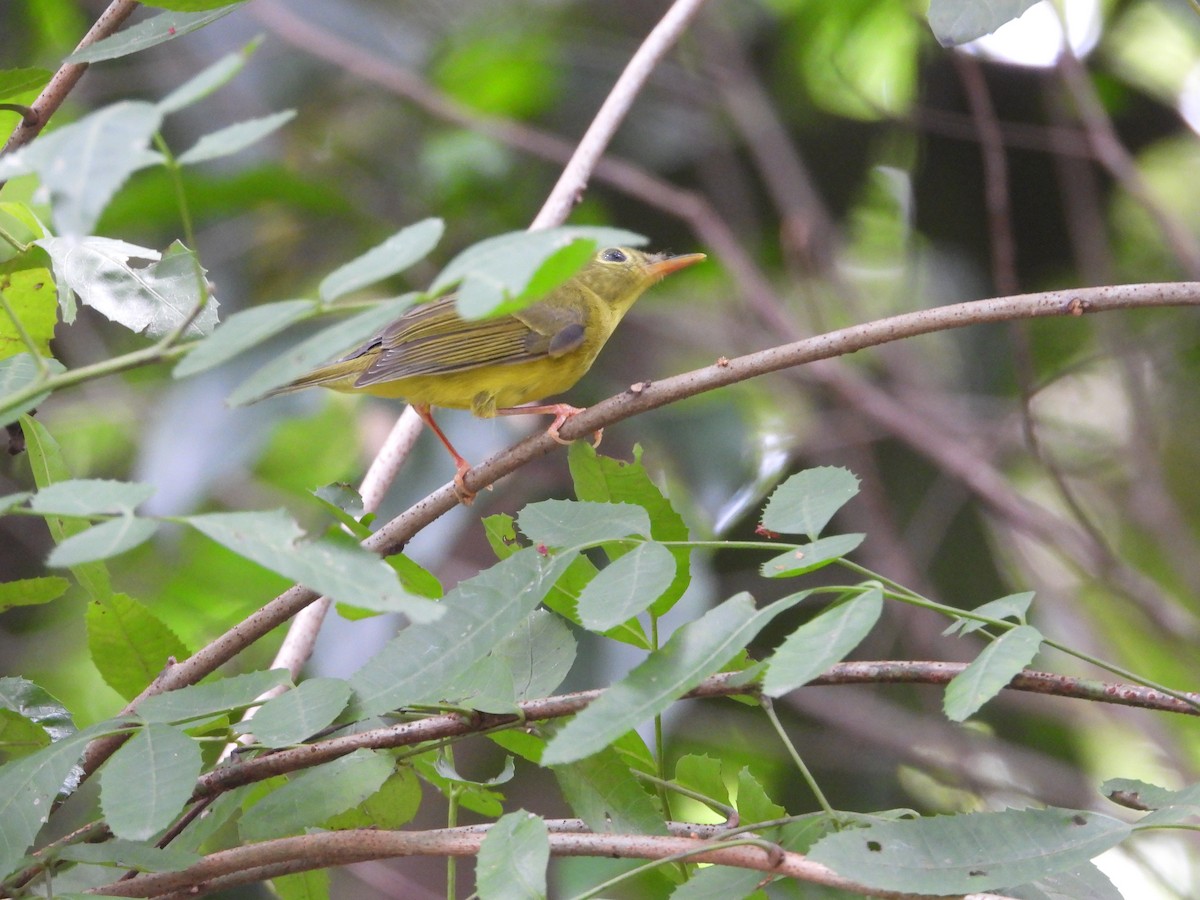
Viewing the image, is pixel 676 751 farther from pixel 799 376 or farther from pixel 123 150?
pixel 123 150

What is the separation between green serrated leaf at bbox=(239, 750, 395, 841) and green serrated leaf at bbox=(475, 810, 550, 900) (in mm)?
191

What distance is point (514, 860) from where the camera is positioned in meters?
1.21

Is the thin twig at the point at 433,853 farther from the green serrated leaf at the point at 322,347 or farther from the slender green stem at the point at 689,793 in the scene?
the green serrated leaf at the point at 322,347

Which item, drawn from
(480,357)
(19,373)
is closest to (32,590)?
(19,373)

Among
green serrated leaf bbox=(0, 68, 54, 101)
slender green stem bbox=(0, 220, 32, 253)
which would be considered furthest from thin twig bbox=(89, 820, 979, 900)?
green serrated leaf bbox=(0, 68, 54, 101)

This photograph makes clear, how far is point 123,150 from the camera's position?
90 cm

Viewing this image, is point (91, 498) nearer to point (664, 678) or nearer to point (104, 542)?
point (104, 542)

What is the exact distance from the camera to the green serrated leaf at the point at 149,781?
117 cm

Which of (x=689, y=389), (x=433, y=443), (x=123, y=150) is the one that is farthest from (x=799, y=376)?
(x=123, y=150)

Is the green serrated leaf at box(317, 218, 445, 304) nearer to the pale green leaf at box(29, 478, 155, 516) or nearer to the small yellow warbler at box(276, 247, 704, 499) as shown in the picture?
the pale green leaf at box(29, 478, 155, 516)

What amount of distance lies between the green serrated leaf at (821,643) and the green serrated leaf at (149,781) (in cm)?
58

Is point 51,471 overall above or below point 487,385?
above

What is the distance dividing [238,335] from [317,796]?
0.59 meters

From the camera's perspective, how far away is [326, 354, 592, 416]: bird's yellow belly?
A: 311 cm
